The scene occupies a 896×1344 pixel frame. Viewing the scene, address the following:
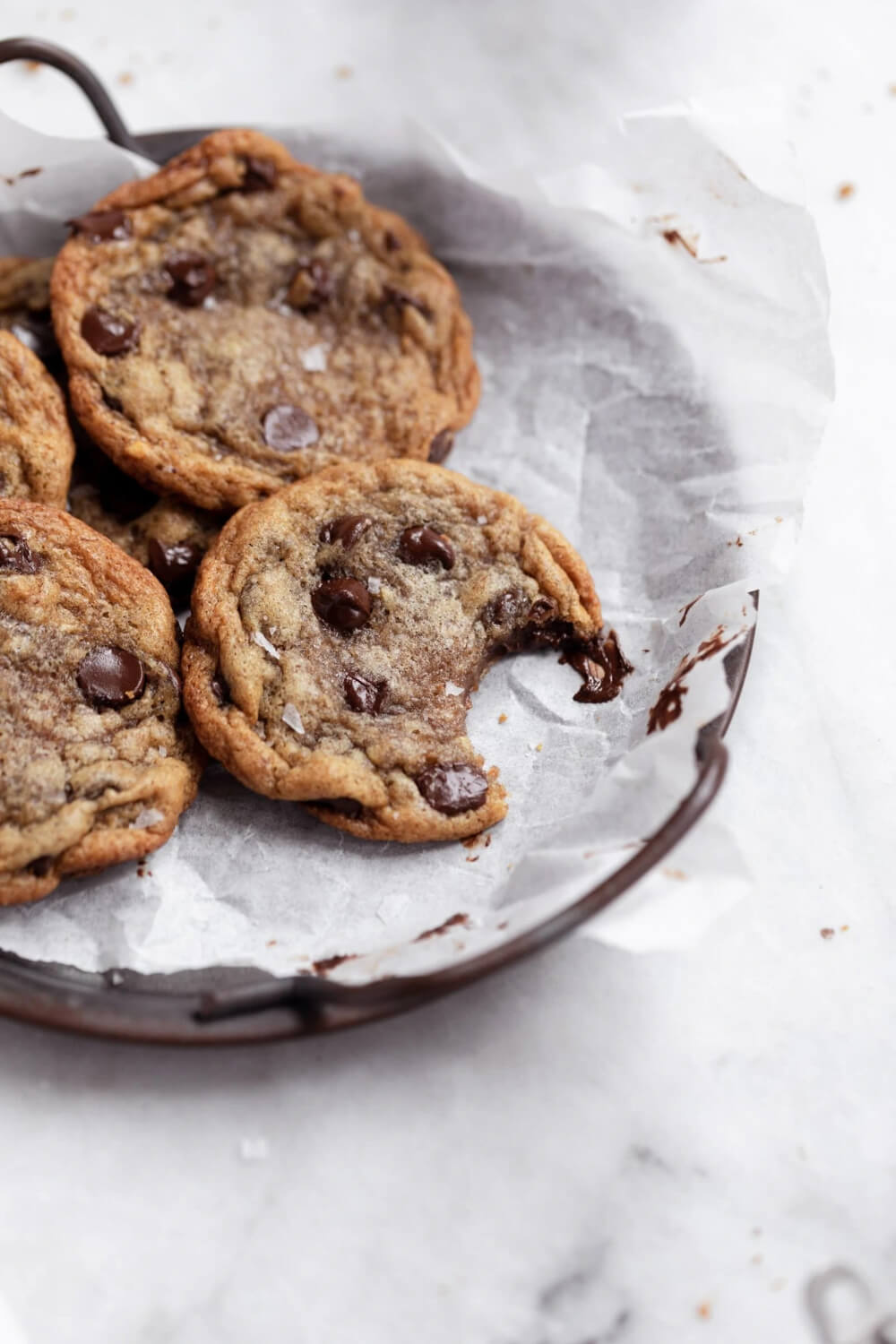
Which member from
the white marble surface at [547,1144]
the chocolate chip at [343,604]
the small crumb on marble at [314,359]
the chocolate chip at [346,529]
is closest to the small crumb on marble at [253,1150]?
the white marble surface at [547,1144]

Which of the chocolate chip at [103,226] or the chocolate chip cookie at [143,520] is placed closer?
the chocolate chip cookie at [143,520]

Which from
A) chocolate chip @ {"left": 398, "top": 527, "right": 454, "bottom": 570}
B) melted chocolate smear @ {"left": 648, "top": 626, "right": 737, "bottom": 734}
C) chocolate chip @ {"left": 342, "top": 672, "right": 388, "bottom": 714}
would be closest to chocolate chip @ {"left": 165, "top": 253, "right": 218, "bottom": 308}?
chocolate chip @ {"left": 398, "top": 527, "right": 454, "bottom": 570}

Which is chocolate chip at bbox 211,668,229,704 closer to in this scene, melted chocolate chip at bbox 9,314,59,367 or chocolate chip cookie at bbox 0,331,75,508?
chocolate chip cookie at bbox 0,331,75,508

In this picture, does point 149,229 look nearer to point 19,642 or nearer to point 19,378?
point 19,378

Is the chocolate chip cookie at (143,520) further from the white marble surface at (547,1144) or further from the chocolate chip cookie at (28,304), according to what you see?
the white marble surface at (547,1144)

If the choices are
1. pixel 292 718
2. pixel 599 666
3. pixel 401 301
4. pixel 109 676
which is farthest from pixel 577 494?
pixel 109 676

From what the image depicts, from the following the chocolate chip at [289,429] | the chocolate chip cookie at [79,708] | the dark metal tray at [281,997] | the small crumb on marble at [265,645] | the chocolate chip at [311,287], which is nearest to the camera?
the dark metal tray at [281,997]

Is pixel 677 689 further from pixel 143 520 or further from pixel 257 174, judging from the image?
pixel 257 174

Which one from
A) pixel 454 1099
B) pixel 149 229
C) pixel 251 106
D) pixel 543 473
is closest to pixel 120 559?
pixel 149 229
